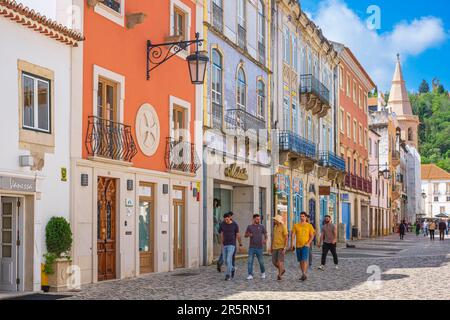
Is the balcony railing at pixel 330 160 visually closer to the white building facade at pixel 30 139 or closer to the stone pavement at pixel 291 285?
the stone pavement at pixel 291 285

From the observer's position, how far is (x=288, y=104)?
33.8 m

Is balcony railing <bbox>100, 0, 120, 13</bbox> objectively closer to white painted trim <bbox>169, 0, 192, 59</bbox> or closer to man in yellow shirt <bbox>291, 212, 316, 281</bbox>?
white painted trim <bbox>169, 0, 192, 59</bbox>

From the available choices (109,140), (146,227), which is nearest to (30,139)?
(109,140)

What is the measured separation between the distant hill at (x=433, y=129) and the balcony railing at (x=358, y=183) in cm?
8907

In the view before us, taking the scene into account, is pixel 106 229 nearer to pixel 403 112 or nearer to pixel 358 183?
pixel 358 183

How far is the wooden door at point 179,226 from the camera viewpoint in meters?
21.5

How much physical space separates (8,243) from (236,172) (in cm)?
1210

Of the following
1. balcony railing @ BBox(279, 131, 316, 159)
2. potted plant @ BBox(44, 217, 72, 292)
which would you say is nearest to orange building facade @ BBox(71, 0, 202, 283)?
potted plant @ BBox(44, 217, 72, 292)

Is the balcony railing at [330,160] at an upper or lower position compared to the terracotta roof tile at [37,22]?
lower

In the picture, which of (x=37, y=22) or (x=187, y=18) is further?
(x=187, y=18)

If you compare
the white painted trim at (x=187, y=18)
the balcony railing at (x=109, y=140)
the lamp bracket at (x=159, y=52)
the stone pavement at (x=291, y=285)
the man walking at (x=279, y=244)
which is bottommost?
the stone pavement at (x=291, y=285)

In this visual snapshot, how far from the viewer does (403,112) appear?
11212cm

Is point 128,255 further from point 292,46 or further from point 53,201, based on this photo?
point 292,46

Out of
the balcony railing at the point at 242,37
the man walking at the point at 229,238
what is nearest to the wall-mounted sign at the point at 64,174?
the man walking at the point at 229,238
